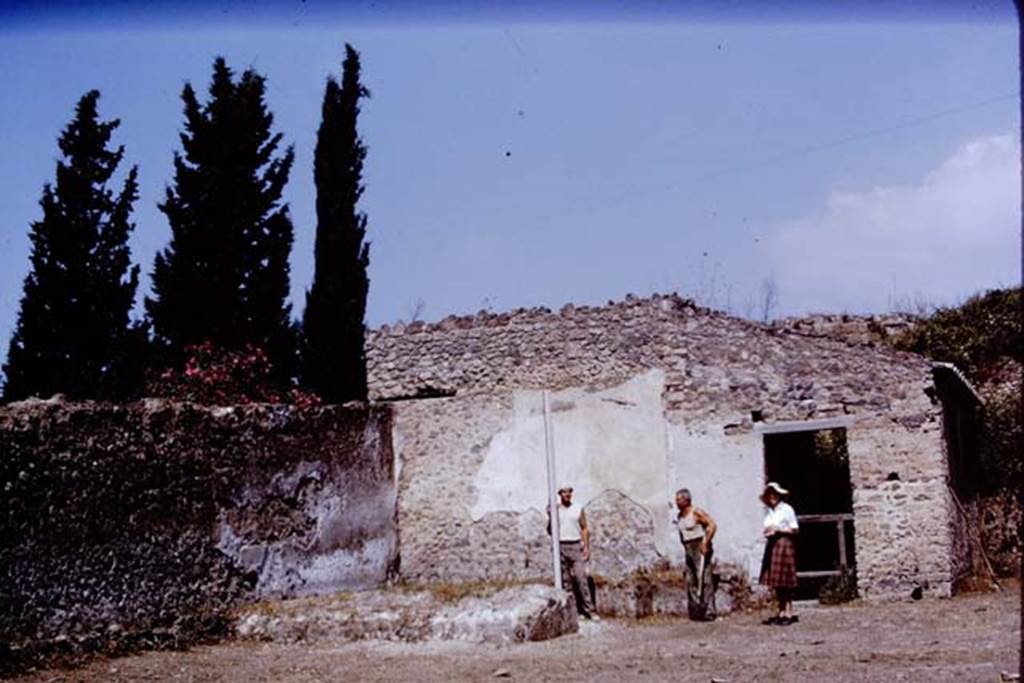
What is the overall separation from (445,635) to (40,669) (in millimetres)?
3712

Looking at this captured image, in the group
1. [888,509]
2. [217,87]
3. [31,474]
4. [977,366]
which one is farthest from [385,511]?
[217,87]

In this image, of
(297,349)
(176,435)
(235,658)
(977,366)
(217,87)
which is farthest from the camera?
(217,87)

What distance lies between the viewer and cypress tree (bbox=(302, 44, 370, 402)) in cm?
2116

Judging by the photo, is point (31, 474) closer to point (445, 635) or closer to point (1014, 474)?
point (445, 635)

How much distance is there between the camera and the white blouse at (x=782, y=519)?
38.6ft

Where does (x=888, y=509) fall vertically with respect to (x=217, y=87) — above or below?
below

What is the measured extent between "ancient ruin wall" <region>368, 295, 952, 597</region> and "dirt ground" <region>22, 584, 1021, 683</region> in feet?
4.11

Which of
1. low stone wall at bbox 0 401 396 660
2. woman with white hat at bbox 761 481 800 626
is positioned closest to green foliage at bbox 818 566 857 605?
woman with white hat at bbox 761 481 800 626

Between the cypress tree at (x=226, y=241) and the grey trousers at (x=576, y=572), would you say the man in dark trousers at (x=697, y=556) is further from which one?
the cypress tree at (x=226, y=241)

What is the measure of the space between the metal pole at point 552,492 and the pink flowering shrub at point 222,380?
18.2 feet

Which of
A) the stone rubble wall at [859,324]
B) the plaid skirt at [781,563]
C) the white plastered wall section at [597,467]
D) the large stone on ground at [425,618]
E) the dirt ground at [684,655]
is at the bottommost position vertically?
the dirt ground at [684,655]

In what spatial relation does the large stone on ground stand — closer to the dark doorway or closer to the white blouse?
the white blouse

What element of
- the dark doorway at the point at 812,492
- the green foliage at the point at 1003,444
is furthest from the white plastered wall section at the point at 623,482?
the green foliage at the point at 1003,444

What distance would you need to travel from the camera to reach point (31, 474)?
10516 millimetres
